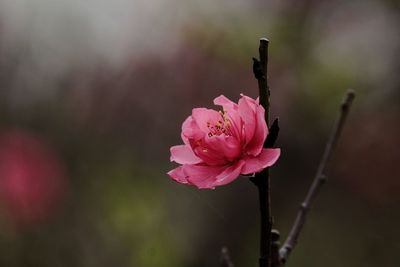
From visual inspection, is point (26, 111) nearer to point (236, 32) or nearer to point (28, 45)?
point (28, 45)

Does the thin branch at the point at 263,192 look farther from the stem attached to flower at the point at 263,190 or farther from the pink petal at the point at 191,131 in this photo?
the pink petal at the point at 191,131

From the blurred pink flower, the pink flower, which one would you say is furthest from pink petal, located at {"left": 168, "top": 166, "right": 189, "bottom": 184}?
the blurred pink flower

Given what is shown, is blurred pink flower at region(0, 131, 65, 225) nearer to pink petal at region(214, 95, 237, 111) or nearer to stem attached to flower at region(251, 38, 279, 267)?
pink petal at region(214, 95, 237, 111)

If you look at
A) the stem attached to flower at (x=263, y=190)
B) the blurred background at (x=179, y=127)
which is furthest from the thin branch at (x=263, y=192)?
the blurred background at (x=179, y=127)

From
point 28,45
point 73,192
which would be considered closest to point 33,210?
point 73,192

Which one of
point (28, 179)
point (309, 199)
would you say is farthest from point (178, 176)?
point (28, 179)
